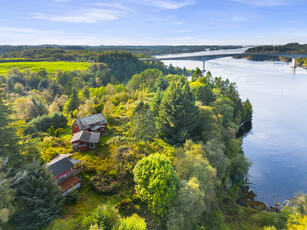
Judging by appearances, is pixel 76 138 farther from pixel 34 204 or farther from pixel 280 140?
pixel 280 140

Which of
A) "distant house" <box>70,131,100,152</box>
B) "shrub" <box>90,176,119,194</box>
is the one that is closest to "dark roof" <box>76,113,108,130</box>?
"distant house" <box>70,131,100,152</box>

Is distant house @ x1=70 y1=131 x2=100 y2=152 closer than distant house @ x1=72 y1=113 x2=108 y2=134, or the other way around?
distant house @ x1=70 y1=131 x2=100 y2=152

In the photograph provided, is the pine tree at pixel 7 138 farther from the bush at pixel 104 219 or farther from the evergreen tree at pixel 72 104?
the evergreen tree at pixel 72 104

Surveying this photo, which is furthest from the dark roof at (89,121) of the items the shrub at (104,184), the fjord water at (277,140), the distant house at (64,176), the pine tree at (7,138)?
the fjord water at (277,140)

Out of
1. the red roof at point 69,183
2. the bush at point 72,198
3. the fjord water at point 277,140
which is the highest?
the red roof at point 69,183

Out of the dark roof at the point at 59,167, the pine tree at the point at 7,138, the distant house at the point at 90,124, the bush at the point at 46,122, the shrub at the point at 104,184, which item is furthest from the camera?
the bush at the point at 46,122

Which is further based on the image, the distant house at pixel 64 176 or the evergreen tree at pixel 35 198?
the distant house at pixel 64 176

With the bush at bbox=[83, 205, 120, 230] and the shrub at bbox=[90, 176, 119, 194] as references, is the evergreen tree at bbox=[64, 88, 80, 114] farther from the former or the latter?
the bush at bbox=[83, 205, 120, 230]
